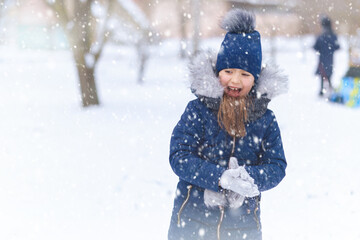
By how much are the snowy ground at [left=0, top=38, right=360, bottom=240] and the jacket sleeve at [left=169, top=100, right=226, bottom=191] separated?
226 millimetres

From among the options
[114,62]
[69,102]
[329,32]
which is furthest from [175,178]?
[114,62]

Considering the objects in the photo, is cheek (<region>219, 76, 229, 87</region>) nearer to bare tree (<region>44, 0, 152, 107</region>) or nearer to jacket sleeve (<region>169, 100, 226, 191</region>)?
jacket sleeve (<region>169, 100, 226, 191</region>)

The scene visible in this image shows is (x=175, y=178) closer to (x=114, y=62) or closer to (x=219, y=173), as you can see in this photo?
(x=219, y=173)

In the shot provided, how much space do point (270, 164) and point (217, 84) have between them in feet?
1.45

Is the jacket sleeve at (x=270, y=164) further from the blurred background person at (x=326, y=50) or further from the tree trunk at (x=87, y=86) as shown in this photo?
the blurred background person at (x=326, y=50)

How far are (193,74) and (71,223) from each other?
114 inches

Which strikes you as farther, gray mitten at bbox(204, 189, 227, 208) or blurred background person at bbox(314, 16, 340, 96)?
blurred background person at bbox(314, 16, 340, 96)

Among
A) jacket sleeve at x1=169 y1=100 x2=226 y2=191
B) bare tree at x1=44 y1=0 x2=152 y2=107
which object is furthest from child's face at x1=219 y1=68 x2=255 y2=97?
bare tree at x1=44 y1=0 x2=152 y2=107

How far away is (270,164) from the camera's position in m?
1.97

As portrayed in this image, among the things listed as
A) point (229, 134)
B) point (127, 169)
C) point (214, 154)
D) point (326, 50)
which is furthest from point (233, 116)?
point (326, 50)

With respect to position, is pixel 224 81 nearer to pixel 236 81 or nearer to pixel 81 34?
pixel 236 81

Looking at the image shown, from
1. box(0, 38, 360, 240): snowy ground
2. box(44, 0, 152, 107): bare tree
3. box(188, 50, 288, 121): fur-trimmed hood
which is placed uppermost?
box(44, 0, 152, 107): bare tree

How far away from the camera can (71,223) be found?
4.33m

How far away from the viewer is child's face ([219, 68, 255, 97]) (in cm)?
202
